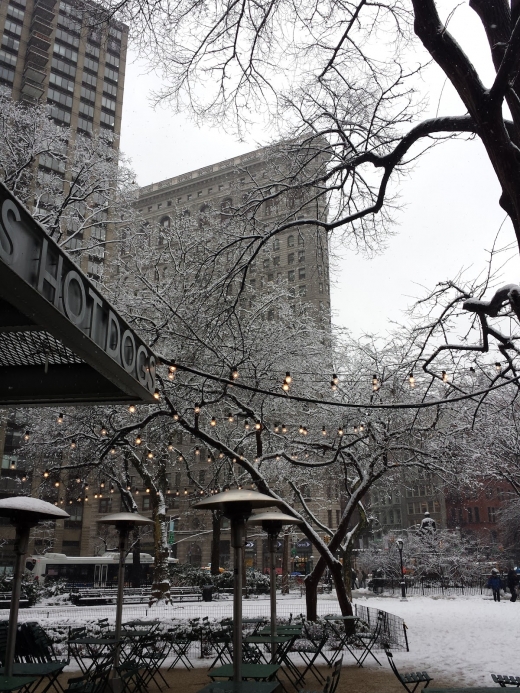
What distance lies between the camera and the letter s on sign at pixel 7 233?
3145mm

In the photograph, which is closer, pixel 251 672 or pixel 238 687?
pixel 238 687

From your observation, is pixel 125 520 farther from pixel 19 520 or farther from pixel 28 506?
pixel 28 506

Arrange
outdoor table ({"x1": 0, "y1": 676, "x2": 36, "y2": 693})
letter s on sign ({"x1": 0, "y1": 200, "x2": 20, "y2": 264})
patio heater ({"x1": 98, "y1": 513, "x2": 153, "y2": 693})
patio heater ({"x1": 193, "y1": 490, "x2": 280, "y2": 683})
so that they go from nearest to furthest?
1. letter s on sign ({"x1": 0, "y1": 200, "x2": 20, "y2": 264})
2. outdoor table ({"x1": 0, "y1": 676, "x2": 36, "y2": 693})
3. patio heater ({"x1": 193, "y1": 490, "x2": 280, "y2": 683})
4. patio heater ({"x1": 98, "y1": 513, "x2": 153, "y2": 693})

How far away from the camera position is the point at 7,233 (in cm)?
321

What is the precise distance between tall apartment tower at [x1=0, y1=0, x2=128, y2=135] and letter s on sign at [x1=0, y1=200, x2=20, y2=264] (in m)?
72.6

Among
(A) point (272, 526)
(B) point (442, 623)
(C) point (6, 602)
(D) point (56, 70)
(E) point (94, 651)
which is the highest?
(D) point (56, 70)

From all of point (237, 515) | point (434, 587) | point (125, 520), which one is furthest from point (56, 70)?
point (237, 515)

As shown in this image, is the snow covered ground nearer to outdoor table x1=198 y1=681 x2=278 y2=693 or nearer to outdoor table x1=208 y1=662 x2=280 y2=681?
outdoor table x1=208 y1=662 x2=280 y2=681

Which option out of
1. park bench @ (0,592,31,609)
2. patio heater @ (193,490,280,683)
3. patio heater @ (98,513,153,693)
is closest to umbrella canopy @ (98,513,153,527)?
patio heater @ (98,513,153,693)

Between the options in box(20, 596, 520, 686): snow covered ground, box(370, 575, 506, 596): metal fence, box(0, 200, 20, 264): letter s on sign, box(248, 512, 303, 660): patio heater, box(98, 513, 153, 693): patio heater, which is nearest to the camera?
box(0, 200, 20, 264): letter s on sign

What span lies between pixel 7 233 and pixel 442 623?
2082 cm

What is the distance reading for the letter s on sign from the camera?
314 cm

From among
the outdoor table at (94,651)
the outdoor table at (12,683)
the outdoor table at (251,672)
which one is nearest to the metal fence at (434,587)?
the outdoor table at (94,651)

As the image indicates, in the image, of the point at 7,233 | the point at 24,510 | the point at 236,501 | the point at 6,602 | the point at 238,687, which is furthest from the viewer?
the point at 6,602
